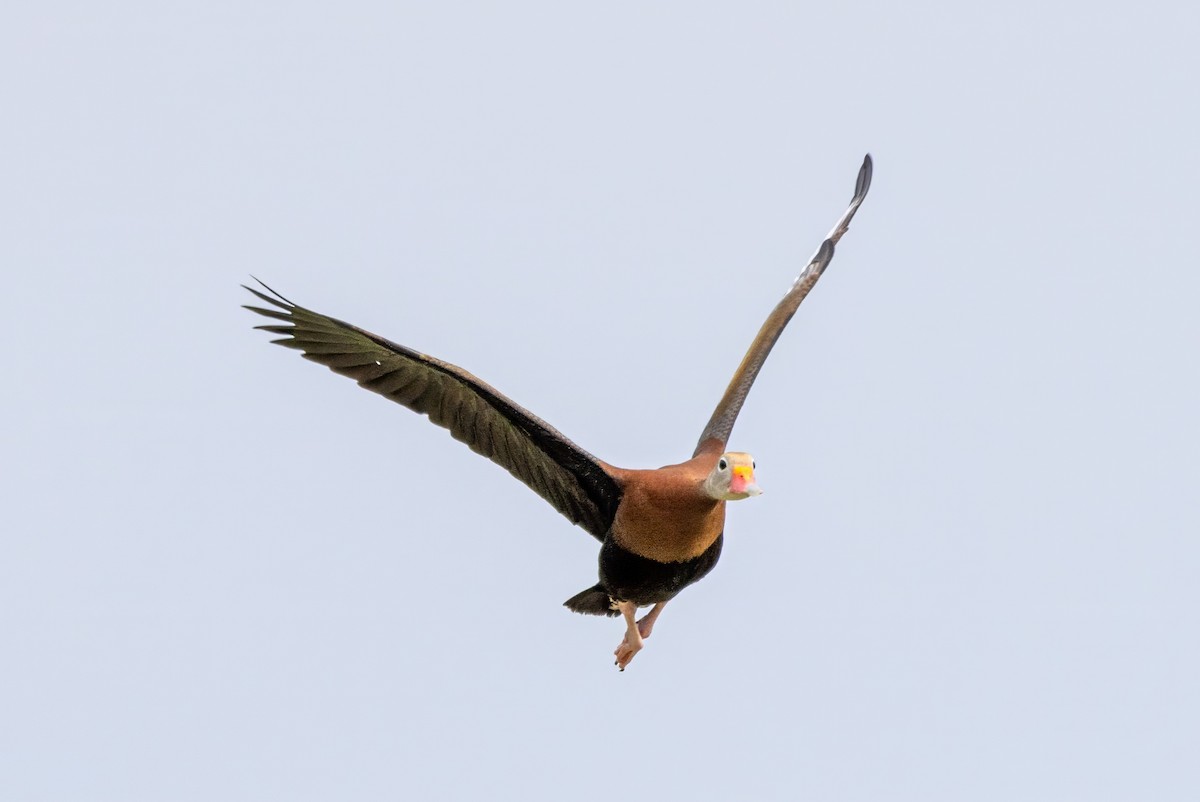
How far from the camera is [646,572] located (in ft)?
46.6

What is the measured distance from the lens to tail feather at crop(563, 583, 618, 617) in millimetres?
15462

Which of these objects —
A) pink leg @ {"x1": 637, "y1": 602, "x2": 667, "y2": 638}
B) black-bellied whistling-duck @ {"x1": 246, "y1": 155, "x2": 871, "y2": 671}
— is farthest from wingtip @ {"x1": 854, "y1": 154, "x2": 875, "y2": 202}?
pink leg @ {"x1": 637, "y1": 602, "x2": 667, "y2": 638}

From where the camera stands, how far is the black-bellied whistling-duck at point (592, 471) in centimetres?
1387

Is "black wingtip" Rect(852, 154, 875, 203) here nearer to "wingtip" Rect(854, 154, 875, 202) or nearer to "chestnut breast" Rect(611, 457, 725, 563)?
"wingtip" Rect(854, 154, 875, 202)

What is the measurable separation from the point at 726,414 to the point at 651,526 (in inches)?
68.7

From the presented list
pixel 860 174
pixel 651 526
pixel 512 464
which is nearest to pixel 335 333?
pixel 512 464

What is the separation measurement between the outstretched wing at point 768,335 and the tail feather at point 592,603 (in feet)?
5.18

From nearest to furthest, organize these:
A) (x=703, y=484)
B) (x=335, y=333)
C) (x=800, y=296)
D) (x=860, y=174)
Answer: (x=703, y=484) → (x=335, y=333) → (x=800, y=296) → (x=860, y=174)

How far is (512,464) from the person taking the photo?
15.1 metres

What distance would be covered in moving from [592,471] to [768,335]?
8.12ft

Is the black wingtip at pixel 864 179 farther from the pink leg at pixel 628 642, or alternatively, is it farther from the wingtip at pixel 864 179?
the pink leg at pixel 628 642

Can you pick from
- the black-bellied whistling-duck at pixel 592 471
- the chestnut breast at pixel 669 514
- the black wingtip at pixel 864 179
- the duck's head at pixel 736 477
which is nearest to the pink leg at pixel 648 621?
the black-bellied whistling-duck at pixel 592 471

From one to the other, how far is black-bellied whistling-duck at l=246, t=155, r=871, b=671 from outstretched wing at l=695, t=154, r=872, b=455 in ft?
0.05

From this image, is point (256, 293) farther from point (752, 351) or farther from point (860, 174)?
point (860, 174)
